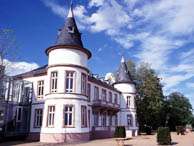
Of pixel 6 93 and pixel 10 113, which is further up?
pixel 6 93

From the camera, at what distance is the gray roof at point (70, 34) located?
880 inches

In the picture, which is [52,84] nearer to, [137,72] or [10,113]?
[10,113]

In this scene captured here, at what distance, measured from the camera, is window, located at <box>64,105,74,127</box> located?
20.3m

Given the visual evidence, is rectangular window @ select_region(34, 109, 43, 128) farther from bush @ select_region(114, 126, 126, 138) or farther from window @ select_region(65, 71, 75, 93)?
bush @ select_region(114, 126, 126, 138)

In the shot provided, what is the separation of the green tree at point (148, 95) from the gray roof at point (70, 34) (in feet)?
80.6

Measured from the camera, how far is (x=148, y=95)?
42656 millimetres

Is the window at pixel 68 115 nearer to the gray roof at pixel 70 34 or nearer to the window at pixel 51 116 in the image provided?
the window at pixel 51 116

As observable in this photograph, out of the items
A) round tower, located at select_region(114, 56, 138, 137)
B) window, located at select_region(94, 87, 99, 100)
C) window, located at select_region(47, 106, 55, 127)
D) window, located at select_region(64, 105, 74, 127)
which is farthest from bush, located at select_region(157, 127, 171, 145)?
round tower, located at select_region(114, 56, 138, 137)

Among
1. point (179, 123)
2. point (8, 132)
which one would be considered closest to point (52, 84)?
point (8, 132)

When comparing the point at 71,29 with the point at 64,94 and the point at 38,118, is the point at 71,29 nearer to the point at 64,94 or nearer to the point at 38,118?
the point at 64,94

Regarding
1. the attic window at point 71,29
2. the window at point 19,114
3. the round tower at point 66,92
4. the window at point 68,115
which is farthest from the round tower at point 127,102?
the window at point 19,114

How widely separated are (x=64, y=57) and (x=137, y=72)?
29663mm

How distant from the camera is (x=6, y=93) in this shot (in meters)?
23.0

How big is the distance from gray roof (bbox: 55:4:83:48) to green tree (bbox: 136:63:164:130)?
24.6 m
